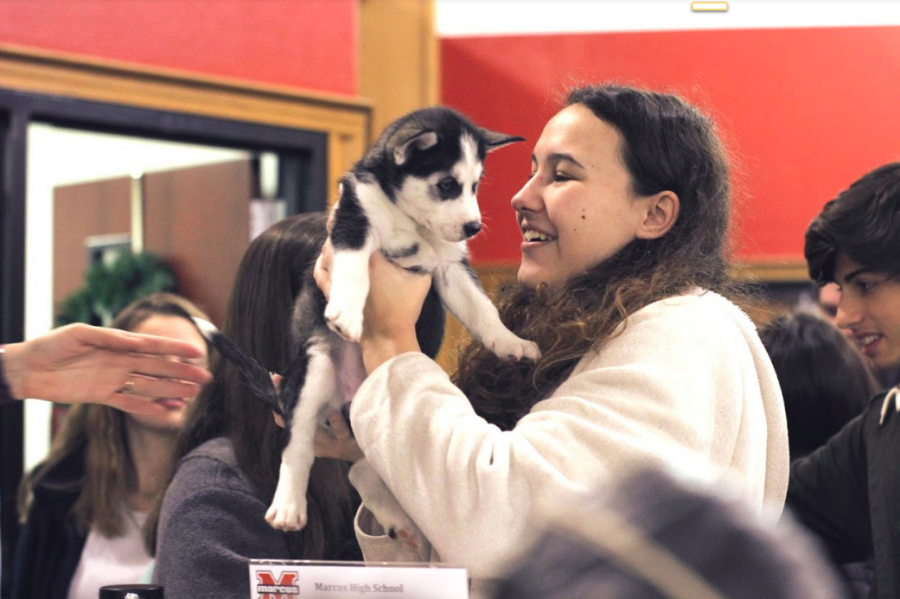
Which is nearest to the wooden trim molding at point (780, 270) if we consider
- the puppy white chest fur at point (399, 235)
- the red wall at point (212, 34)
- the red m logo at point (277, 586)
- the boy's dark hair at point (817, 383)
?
the boy's dark hair at point (817, 383)

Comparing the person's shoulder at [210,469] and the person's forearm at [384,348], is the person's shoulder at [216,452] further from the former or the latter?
the person's forearm at [384,348]

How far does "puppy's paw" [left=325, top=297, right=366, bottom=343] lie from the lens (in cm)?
134

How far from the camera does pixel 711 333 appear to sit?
4.36 feet

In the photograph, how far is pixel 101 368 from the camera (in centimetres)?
171

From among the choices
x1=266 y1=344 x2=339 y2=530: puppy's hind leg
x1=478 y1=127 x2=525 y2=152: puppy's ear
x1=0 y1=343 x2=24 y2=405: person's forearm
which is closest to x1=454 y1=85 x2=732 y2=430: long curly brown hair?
x1=478 y1=127 x2=525 y2=152: puppy's ear

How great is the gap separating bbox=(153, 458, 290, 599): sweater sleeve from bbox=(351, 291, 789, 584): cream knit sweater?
1.46ft

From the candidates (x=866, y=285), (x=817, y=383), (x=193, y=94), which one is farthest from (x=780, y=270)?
(x=193, y=94)

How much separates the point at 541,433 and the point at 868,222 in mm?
1071

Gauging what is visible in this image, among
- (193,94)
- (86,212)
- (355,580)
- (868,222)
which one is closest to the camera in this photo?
(355,580)

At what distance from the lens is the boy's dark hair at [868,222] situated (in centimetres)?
203

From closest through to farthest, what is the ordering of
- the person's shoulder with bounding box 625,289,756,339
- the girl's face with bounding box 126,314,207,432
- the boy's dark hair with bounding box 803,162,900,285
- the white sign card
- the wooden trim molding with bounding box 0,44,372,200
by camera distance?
the white sign card → the person's shoulder with bounding box 625,289,756,339 → the boy's dark hair with bounding box 803,162,900,285 → the girl's face with bounding box 126,314,207,432 → the wooden trim molding with bounding box 0,44,372,200

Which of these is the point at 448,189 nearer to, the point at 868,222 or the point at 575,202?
the point at 575,202

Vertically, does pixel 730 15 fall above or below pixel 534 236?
above

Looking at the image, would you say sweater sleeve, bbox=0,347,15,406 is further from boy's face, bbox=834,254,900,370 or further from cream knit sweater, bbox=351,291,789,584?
boy's face, bbox=834,254,900,370
